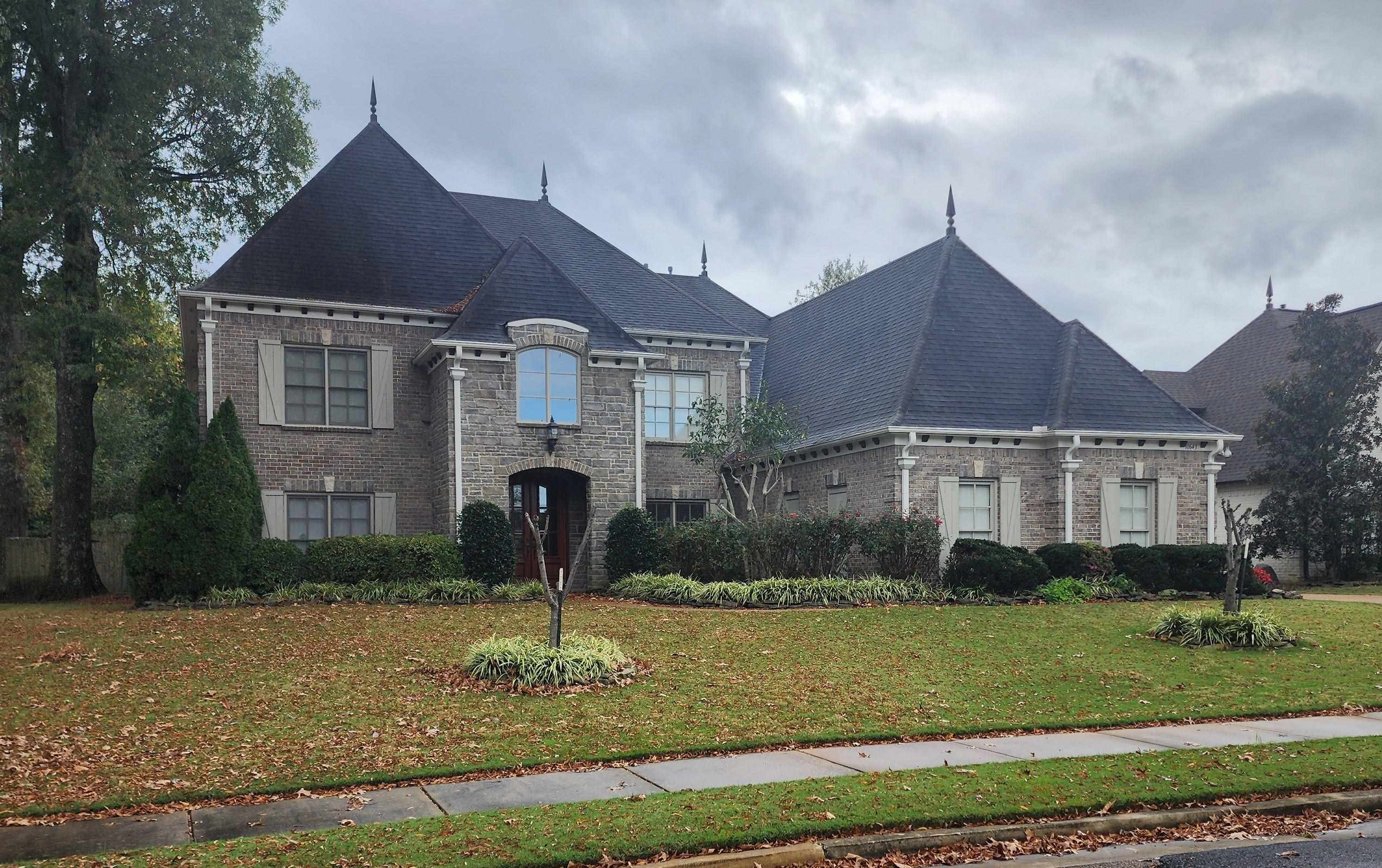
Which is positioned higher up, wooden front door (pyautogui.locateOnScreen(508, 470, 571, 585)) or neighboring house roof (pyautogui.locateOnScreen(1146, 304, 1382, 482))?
neighboring house roof (pyautogui.locateOnScreen(1146, 304, 1382, 482))

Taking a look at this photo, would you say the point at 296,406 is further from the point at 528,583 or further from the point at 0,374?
the point at 0,374

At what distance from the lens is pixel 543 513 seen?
72.5ft

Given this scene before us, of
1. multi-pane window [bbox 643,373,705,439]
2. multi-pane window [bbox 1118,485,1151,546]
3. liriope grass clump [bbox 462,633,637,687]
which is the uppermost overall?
multi-pane window [bbox 643,373,705,439]

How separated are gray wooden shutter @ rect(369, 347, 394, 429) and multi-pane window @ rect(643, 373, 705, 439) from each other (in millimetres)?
5631

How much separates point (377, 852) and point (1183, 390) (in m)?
34.9

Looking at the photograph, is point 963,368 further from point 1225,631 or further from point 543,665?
point 543,665

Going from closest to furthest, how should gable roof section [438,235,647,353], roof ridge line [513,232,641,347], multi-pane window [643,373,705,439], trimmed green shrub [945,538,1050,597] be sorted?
trimmed green shrub [945,538,1050,597] < gable roof section [438,235,647,353] < roof ridge line [513,232,641,347] < multi-pane window [643,373,705,439]

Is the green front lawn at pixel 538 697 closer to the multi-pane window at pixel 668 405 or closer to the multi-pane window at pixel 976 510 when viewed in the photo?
the multi-pane window at pixel 976 510

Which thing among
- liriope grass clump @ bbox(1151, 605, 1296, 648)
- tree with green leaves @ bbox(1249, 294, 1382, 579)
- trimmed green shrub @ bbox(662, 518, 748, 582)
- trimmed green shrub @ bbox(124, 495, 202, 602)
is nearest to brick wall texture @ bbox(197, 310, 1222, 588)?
trimmed green shrub @ bbox(662, 518, 748, 582)

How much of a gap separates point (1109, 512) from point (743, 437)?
7.45m

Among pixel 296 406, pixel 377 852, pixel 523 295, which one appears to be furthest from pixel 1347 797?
pixel 296 406

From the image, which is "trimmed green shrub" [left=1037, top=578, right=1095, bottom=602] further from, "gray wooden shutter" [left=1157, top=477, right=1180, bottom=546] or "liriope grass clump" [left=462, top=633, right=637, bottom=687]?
"liriope grass clump" [left=462, top=633, right=637, bottom=687]

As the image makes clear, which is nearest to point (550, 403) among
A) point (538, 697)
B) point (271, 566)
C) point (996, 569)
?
point (271, 566)

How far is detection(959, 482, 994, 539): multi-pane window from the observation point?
68.8 feet
